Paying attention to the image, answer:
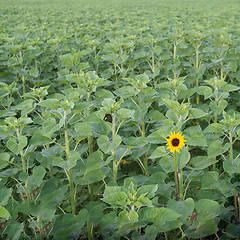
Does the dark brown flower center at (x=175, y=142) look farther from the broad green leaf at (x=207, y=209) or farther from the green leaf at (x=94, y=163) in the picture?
the green leaf at (x=94, y=163)

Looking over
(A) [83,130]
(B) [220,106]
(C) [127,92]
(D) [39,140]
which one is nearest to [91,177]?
(A) [83,130]

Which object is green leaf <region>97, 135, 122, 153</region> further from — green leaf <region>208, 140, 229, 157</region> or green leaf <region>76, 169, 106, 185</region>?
green leaf <region>208, 140, 229, 157</region>

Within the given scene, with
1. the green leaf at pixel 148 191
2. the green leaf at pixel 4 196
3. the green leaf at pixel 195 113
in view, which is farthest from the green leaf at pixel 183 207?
the green leaf at pixel 4 196

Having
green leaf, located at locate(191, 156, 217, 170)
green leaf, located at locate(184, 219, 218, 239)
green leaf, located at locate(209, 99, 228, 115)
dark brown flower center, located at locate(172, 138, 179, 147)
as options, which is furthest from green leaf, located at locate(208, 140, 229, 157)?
green leaf, located at locate(209, 99, 228, 115)

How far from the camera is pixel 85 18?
13000 millimetres

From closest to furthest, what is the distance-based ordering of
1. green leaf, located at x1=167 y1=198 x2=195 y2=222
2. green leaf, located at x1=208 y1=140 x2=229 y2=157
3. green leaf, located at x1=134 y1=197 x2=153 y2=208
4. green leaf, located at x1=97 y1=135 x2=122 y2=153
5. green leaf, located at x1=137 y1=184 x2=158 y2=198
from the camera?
1. green leaf, located at x1=134 y1=197 x2=153 y2=208
2. green leaf, located at x1=137 y1=184 x2=158 y2=198
3. green leaf, located at x1=167 y1=198 x2=195 y2=222
4. green leaf, located at x1=97 y1=135 x2=122 y2=153
5. green leaf, located at x1=208 y1=140 x2=229 y2=157

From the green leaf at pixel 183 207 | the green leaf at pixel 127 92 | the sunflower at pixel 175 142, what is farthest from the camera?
the green leaf at pixel 127 92

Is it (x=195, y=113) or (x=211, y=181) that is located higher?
(x=195, y=113)

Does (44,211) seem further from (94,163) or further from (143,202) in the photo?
(143,202)

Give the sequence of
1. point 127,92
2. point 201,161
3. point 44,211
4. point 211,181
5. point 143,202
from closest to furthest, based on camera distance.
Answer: point 143,202 < point 44,211 < point 211,181 < point 201,161 < point 127,92

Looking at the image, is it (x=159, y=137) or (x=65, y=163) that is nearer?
(x=65, y=163)

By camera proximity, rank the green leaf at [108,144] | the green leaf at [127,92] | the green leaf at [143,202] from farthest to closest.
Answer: the green leaf at [127,92], the green leaf at [108,144], the green leaf at [143,202]

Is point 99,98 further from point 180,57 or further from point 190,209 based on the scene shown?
point 180,57

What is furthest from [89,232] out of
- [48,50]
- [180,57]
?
[48,50]
